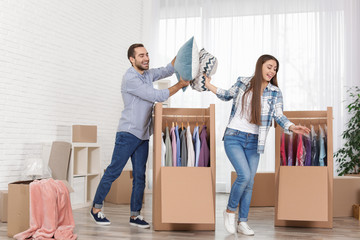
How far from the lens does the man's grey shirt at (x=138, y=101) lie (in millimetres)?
3482

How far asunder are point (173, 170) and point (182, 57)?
3.07ft

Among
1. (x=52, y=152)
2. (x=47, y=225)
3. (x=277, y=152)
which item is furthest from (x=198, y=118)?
(x=52, y=152)

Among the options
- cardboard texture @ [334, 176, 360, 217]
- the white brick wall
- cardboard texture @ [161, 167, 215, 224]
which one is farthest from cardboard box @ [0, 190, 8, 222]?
cardboard texture @ [334, 176, 360, 217]

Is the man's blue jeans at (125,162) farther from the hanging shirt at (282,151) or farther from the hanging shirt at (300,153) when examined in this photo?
the hanging shirt at (300,153)

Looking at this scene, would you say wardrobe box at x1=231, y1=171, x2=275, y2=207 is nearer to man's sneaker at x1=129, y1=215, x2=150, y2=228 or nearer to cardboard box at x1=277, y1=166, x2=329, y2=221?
cardboard box at x1=277, y1=166, x2=329, y2=221

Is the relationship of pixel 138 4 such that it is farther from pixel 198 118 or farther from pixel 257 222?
pixel 257 222

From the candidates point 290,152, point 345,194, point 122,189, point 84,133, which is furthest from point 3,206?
Answer: point 345,194

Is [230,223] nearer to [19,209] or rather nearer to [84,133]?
[19,209]

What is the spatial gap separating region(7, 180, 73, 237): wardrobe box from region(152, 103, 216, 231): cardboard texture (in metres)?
1.02

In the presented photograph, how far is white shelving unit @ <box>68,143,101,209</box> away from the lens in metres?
4.88

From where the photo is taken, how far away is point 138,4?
23.2 ft

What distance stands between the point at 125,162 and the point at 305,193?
5.14 ft

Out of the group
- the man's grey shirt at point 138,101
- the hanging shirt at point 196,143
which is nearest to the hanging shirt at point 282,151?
the hanging shirt at point 196,143

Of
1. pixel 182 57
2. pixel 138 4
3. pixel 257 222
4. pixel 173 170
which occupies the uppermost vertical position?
pixel 138 4
